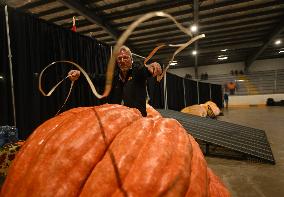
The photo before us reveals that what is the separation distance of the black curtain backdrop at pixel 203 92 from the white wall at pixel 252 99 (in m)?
5.22

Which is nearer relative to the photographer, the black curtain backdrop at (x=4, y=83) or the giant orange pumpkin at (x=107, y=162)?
the giant orange pumpkin at (x=107, y=162)

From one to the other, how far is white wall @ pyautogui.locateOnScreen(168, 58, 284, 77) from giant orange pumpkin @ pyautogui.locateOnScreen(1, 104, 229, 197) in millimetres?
27664

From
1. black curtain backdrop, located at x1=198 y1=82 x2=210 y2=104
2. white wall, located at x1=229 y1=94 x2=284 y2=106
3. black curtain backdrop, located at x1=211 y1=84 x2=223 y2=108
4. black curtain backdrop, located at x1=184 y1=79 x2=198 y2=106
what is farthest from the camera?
white wall, located at x1=229 y1=94 x2=284 y2=106

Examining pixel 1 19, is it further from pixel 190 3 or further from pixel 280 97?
pixel 280 97

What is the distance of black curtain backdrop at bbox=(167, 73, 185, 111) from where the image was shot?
1379 cm

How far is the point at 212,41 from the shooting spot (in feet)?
58.5

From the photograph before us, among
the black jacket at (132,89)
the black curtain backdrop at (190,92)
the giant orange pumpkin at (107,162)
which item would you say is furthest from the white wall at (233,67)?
the giant orange pumpkin at (107,162)

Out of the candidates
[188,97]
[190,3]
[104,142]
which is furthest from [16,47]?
[188,97]

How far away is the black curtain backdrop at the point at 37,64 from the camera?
472 centimetres

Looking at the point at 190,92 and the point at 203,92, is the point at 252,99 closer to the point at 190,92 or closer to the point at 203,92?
the point at 203,92

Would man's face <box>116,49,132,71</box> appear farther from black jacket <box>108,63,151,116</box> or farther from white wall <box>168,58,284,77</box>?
white wall <box>168,58,284,77</box>

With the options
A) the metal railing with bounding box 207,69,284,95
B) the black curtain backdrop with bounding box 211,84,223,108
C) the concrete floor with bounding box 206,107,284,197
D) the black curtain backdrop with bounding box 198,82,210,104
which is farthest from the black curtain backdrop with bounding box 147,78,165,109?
the metal railing with bounding box 207,69,284,95

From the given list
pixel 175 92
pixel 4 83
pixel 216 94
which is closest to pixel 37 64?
pixel 4 83

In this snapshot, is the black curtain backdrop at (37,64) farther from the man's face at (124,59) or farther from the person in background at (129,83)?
the man's face at (124,59)
